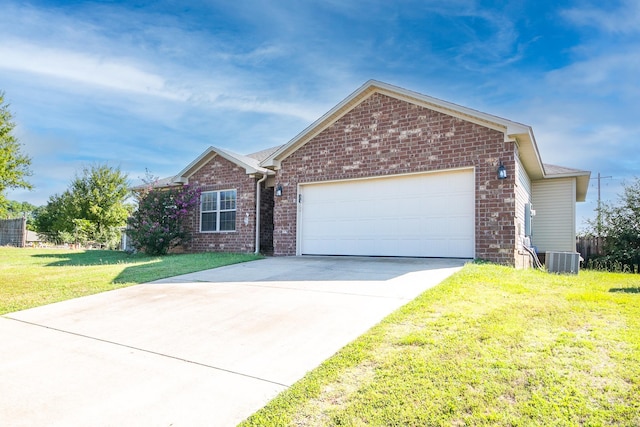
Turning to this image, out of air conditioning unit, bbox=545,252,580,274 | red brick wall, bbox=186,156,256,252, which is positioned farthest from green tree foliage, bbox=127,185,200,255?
air conditioning unit, bbox=545,252,580,274

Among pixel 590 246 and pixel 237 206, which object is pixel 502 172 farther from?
pixel 237 206

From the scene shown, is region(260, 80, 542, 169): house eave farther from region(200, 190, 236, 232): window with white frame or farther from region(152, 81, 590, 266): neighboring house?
region(200, 190, 236, 232): window with white frame

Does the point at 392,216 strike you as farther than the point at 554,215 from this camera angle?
No

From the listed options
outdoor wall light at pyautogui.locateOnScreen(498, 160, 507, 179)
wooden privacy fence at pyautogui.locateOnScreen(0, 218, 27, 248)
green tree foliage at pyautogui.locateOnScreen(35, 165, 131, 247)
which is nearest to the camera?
outdoor wall light at pyautogui.locateOnScreen(498, 160, 507, 179)

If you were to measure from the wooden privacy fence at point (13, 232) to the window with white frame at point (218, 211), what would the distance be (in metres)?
15.2

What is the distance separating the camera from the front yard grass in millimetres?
2699

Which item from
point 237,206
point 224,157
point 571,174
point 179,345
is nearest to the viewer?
point 179,345

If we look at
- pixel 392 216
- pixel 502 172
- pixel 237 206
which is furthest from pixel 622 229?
pixel 237 206

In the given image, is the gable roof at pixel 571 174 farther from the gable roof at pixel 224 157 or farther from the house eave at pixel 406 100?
the gable roof at pixel 224 157

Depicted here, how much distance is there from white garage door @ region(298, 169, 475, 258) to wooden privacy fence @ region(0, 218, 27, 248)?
20.4 meters

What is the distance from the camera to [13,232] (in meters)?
23.8

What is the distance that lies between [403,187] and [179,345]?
26.2ft

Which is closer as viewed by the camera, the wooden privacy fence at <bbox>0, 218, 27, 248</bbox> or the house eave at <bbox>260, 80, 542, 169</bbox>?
the house eave at <bbox>260, 80, 542, 169</bbox>

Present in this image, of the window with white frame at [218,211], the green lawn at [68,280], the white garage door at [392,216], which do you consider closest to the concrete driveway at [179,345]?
the green lawn at [68,280]
